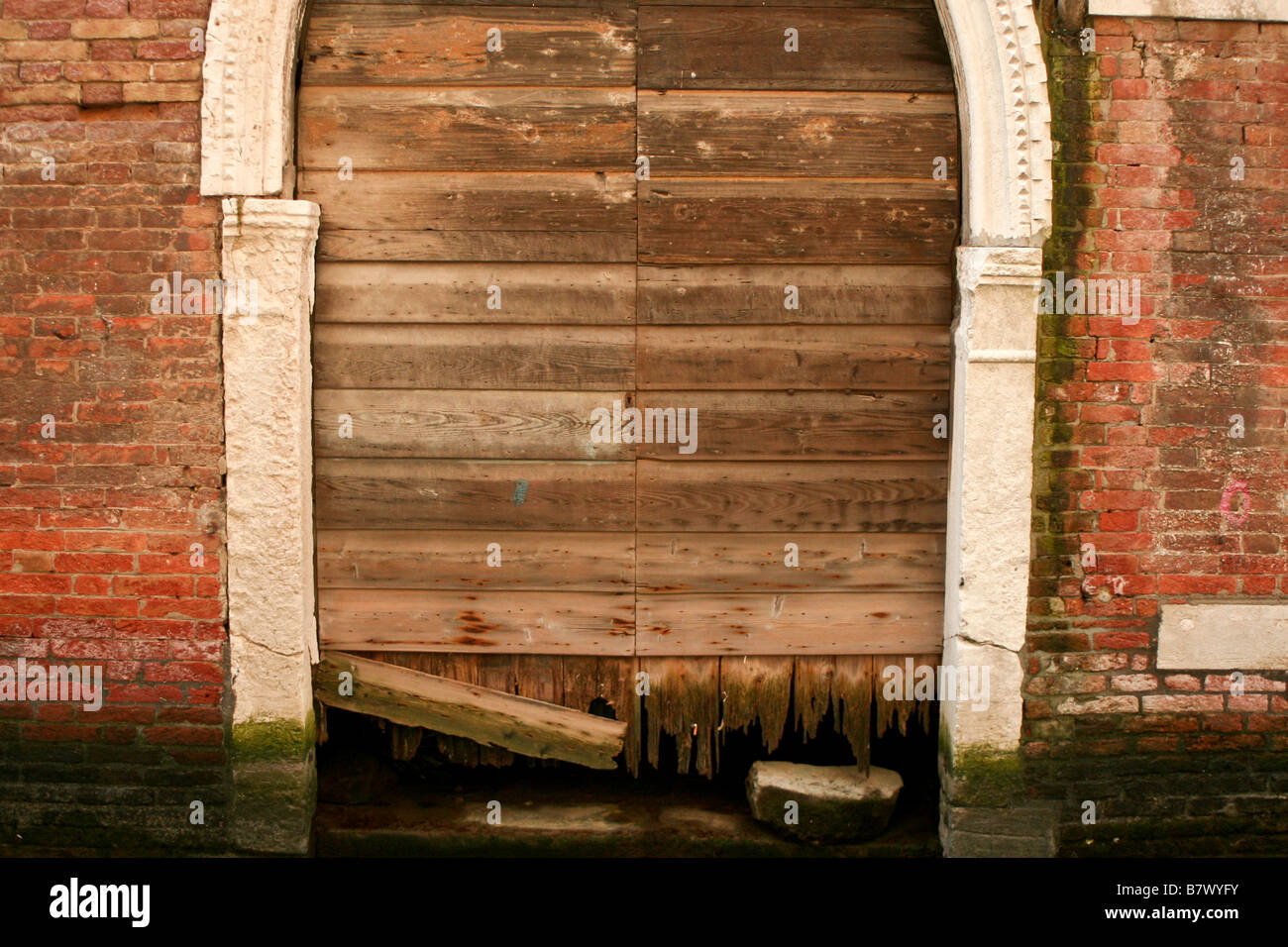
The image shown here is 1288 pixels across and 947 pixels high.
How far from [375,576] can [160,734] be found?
→ 85 cm

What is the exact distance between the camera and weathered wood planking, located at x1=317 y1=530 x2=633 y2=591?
125 inches

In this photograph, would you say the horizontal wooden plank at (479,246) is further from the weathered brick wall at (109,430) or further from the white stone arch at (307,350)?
the weathered brick wall at (109,430)

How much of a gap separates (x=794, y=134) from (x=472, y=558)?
5.87 ft

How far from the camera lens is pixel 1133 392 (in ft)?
9.87

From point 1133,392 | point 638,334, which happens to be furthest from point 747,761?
point 1133,392

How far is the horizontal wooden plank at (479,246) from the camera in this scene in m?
3.08

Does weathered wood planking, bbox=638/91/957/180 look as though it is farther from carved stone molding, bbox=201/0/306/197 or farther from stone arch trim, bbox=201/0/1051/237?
carved stone molding, bbox=201/0/306/197

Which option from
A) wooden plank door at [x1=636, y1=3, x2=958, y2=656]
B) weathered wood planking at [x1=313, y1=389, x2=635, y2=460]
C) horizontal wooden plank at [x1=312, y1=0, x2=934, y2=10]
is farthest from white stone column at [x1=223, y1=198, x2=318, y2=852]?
wooden plank door at [x1=636, y1=3, x2=958, y2=656]

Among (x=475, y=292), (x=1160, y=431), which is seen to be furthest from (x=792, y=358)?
(x=1160, y=431)

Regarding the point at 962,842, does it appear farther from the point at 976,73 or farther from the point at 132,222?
the point at 132,222

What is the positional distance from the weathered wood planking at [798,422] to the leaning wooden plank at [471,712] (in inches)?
38.7

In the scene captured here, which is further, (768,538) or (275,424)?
(768,538)

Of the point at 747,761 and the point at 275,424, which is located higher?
the point at 275,424

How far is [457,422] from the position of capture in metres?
3.12
